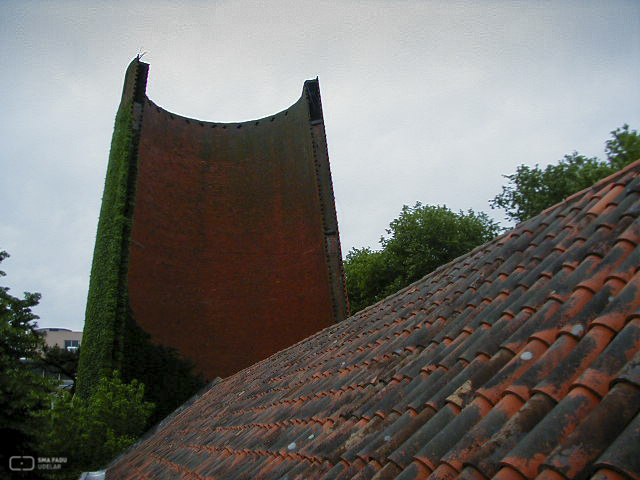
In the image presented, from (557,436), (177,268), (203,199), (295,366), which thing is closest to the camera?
(557,436)

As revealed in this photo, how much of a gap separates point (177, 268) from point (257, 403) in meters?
14.8

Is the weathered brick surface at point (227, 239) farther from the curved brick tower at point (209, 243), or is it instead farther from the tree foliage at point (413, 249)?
the tree foliage at point (413, 249)

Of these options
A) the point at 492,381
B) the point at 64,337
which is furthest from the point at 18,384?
the point at 64,337

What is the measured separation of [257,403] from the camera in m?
6.11

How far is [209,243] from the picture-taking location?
2108cm

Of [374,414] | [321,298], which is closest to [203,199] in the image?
[321,298]

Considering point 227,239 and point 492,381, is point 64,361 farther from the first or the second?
point 492,381

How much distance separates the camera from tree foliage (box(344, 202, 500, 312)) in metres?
29.2

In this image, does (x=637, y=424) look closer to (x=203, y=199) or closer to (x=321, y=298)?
(x=321, y=298)

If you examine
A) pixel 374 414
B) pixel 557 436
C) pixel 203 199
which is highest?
pixel 203 199

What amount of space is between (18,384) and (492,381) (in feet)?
31.1

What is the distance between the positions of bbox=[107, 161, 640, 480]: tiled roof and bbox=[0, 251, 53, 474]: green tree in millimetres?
5050

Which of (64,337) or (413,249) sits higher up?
(64,337)

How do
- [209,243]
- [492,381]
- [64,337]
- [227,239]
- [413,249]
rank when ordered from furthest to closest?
1. [64,337]
2. [413,249]
3. [227,239]
4. [209,243]
5. [492,381]
